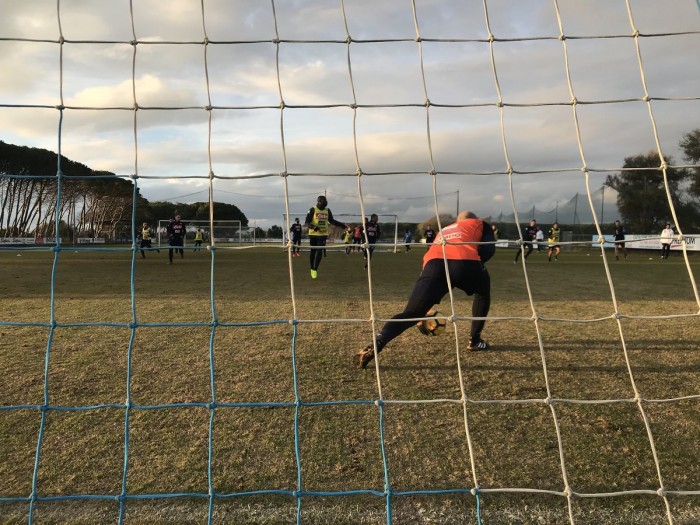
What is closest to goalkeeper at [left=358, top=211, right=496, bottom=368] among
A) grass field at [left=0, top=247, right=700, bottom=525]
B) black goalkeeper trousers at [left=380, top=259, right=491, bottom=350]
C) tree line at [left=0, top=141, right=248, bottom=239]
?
black goalkeeper trousers at [left=380, top=259, right=491, bottom=350]

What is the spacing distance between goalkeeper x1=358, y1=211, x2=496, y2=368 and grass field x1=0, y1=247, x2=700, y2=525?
310 mm

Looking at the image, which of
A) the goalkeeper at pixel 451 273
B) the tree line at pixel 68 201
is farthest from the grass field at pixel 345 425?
the tree line at pixel 68 201

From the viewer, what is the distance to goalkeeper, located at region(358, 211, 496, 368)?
371 centimetres

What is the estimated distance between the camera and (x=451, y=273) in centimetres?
387

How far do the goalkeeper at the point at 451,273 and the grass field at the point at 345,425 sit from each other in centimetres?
31

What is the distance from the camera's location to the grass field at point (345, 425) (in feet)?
6.64

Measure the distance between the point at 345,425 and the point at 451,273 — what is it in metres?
1.67

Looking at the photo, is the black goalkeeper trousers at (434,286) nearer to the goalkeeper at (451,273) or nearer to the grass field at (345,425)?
the goalkeeper at (451,273)

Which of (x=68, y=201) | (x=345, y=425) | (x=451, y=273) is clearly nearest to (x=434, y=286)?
(x=451, y=273)

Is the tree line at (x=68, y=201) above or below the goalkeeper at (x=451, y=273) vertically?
above

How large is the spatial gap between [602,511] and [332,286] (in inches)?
284

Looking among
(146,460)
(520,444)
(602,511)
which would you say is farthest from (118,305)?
(602,511)

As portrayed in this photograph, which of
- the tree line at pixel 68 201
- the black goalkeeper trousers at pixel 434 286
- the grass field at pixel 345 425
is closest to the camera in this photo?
the grass field at pixel 345 425

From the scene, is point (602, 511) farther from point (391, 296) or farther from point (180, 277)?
point (180, 277)
